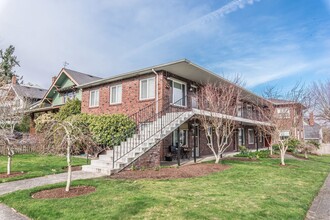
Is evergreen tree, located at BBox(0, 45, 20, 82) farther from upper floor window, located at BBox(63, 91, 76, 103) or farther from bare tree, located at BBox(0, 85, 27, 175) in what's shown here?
bare tree, located at BBox(0, 85, 27, 175)

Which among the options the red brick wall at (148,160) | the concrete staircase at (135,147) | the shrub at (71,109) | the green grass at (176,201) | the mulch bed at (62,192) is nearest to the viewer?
the green grass at (176,201)

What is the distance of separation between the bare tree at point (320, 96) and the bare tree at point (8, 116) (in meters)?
17.8

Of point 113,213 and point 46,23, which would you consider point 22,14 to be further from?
point 113,213

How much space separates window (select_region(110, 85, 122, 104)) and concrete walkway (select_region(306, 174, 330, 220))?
12.5 meters

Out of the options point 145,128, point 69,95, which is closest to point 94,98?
point 69,95

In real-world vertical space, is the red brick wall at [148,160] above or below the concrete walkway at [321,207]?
above

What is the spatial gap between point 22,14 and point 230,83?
44.3 feet

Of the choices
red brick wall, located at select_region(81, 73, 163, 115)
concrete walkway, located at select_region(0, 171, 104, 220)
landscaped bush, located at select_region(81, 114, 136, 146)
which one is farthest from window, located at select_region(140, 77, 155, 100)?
concrete walkway, located at select_region(0, 171, 104, 220)

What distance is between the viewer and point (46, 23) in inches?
585

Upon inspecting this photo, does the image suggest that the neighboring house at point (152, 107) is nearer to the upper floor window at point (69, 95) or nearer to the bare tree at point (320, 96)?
the upper floor window at point (69, 95)

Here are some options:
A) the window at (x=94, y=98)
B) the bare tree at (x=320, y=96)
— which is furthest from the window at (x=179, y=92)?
the bare tree at (x=320, y=96)

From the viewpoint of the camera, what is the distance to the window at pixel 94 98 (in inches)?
704

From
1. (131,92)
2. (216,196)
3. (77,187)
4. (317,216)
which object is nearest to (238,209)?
(216,196)

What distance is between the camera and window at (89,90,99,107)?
17884 mm
